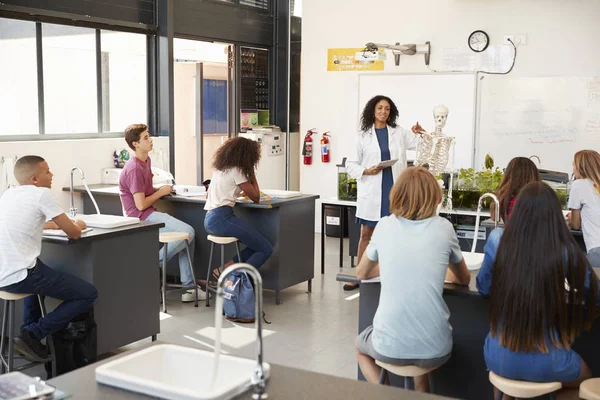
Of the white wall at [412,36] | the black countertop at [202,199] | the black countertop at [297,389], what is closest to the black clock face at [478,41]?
the white wall at [412,36]

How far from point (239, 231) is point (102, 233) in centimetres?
139

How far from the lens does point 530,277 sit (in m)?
2.62

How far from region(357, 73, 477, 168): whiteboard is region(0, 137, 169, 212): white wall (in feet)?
10.0

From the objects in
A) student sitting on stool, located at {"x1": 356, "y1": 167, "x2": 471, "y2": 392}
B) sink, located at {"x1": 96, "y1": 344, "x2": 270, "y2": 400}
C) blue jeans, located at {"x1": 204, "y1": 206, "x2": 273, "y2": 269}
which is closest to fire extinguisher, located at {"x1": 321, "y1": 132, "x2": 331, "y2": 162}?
blue jeans, located at {"x1": 204, "y1": 206, "x2": 273, "y2": 269}

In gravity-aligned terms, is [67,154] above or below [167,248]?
above

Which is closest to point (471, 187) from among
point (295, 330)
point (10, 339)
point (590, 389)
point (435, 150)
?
point (435, 150)

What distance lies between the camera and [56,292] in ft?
12.8

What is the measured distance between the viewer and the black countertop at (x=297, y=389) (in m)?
1.88

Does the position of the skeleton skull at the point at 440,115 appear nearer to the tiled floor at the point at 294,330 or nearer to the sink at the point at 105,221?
the tiled floor at the point at 294,330

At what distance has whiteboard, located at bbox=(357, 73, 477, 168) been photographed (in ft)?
25.5

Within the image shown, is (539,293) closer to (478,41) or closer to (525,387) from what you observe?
(525,387)

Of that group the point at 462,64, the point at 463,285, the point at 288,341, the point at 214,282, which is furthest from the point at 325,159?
the point at 463,285

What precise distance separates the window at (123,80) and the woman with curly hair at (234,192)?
221 cm

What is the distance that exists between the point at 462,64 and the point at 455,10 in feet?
1.89
